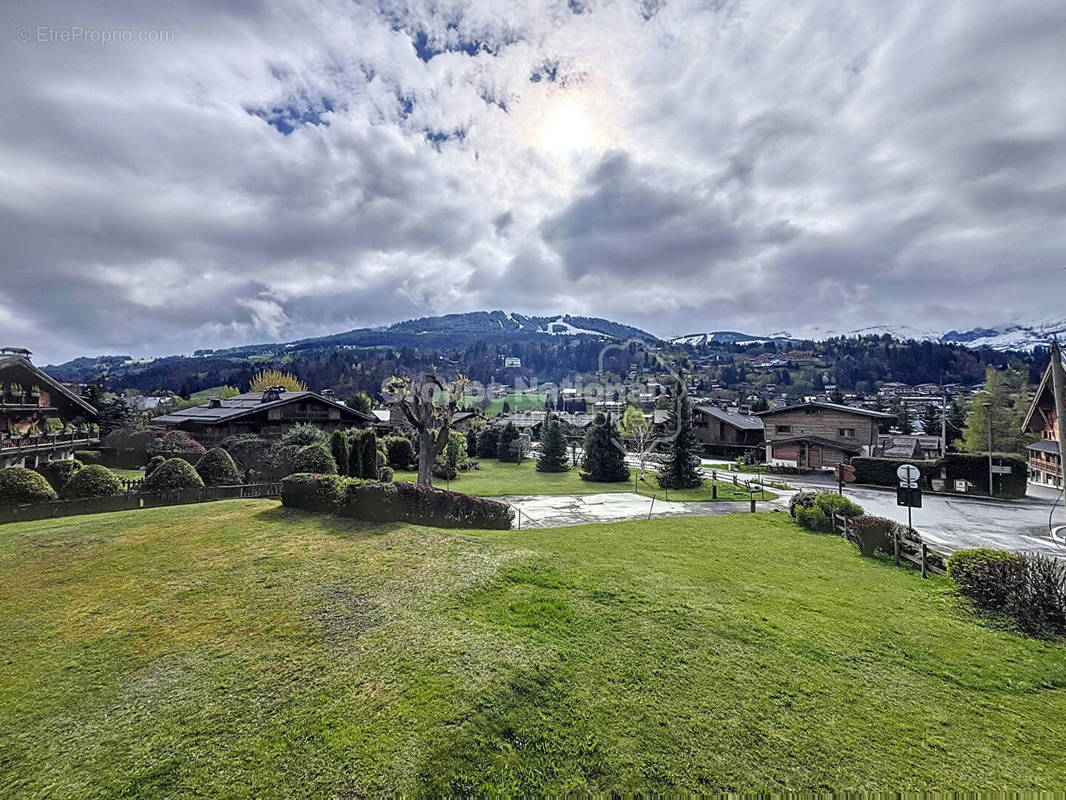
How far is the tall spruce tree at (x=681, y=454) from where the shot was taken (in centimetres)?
3531

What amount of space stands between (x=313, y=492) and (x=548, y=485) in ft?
70.2

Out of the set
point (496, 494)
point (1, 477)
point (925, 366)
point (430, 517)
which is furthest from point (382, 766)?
point (925, 366)

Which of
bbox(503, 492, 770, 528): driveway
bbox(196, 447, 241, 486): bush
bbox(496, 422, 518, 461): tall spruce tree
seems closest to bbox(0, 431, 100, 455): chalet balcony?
bbox(196, 447, 241, 486): bush

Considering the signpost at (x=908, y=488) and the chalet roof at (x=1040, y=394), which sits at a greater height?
the chalet roof at (x=1040, y=394)

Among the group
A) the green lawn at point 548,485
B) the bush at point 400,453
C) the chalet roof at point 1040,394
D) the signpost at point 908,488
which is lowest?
the green lawn at point 548,485

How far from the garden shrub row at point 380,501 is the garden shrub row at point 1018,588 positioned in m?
14.8

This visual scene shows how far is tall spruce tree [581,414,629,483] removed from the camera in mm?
39312

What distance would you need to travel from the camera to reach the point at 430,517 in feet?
55.0

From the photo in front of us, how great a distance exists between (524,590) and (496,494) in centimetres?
1982

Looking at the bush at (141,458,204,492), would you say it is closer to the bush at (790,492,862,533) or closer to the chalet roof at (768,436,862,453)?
the bush at (790,492,862,533)

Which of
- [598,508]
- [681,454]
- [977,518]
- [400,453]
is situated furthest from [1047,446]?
[400,453]

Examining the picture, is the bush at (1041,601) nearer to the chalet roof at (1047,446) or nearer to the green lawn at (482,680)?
the green lawn at (482,680)

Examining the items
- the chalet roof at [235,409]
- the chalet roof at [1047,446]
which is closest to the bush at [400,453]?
the chalet roof at [235,409]

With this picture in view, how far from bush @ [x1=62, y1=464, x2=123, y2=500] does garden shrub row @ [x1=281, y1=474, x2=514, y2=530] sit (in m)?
7.67
